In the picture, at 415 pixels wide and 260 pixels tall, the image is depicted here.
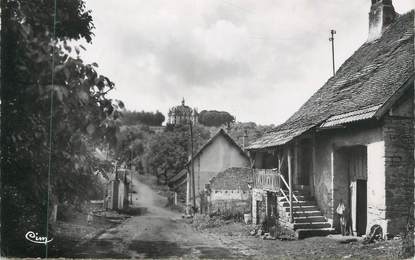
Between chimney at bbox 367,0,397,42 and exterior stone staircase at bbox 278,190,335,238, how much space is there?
7016 millimetres

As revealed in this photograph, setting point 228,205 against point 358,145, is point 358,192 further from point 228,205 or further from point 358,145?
point 228,205

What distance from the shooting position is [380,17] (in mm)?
16203

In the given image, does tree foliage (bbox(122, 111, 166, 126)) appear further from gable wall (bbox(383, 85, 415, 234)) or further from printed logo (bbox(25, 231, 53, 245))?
gable wall (bbox(383, 85, 415, 234))

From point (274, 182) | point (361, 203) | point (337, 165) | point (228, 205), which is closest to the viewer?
point (361, 203)

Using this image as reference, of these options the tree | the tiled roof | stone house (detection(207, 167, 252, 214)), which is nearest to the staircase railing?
the tiled roof

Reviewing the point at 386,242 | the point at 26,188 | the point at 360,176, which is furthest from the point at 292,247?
the point at 26,188

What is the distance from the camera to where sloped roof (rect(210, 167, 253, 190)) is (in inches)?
1091

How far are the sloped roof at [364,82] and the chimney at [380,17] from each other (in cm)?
41

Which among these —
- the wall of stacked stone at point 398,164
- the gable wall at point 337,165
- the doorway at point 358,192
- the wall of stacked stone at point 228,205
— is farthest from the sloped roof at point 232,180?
the wall of stacked stone at point 398,164

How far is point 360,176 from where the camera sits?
41.7 ft

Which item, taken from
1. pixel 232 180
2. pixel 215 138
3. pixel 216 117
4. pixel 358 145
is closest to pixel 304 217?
pixel 358 145

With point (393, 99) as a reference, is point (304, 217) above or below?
below

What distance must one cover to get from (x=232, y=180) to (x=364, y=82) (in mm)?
15700

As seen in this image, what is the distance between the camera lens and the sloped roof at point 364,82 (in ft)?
38.2
